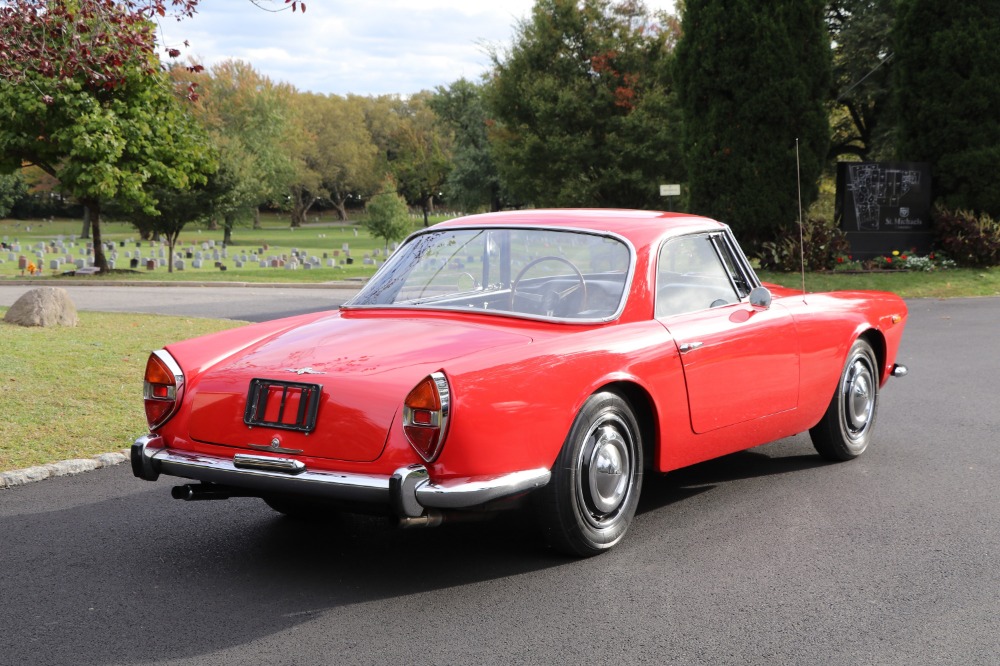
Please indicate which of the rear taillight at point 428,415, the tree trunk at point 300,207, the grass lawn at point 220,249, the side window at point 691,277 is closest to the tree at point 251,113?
the grass lawn at point 220,249

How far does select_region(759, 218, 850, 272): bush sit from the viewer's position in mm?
21031

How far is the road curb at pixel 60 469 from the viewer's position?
6.40 metres

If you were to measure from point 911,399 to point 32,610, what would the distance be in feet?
23.0

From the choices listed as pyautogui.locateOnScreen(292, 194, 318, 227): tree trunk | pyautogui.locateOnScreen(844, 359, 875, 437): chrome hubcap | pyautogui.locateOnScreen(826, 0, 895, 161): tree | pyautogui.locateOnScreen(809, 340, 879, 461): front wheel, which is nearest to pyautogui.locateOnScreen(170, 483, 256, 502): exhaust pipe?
pyautogui.locateOnScreen(809, 340, 879, 461): front wheel

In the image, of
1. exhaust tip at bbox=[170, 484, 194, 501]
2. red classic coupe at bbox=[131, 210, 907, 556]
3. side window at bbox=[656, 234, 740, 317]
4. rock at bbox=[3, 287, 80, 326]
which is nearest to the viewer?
red classic coupe at bbox=[131, 210, 907, 556]

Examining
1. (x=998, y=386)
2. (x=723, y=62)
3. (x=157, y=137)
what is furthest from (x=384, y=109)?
(x=998, y=386)

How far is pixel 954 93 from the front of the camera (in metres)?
21.6

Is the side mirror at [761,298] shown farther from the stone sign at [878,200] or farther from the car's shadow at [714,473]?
the stone sign at [878,200]

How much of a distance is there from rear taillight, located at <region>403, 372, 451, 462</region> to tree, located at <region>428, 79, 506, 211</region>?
5620 centimetres

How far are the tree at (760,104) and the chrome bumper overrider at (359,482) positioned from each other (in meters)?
17.5

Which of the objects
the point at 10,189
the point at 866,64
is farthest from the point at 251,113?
the point at 866,64

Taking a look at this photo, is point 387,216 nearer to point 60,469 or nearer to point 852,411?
point 60,469

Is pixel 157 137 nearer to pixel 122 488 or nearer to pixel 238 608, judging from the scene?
pixel 122 488

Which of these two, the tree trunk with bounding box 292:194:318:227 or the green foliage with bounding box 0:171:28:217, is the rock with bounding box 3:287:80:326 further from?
the tree trunk with bounding box 292:194:318:227
